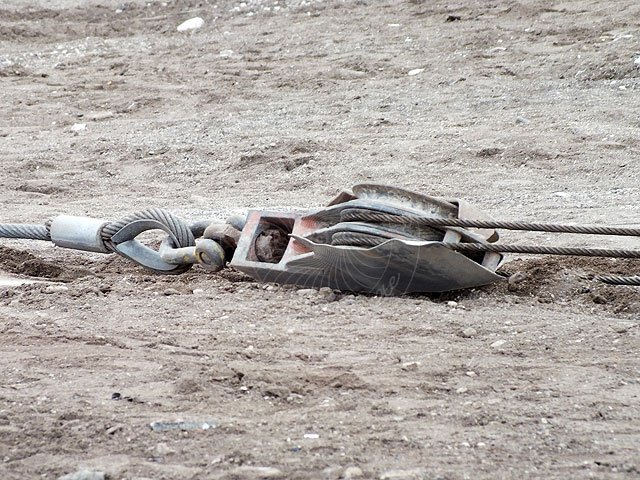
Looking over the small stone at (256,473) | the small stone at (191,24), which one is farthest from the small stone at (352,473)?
the small stone at (191,24)

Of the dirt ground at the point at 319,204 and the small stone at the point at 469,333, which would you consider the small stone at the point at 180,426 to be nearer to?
the dirt ground at the point at 319,204

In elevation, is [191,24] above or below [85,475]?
above

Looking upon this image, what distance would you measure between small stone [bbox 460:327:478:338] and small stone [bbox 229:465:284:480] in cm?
116

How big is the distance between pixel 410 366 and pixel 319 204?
2.62 metres

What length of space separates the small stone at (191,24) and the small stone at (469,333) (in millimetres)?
8312

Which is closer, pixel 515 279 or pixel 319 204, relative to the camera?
pixel 515 279

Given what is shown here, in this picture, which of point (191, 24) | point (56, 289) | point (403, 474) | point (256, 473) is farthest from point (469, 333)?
point (191, 24)

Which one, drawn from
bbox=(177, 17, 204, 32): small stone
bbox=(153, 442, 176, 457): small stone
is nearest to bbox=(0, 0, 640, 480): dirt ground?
bbox=(153, 442, 176, 457): small stone

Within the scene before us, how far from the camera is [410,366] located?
11.1ft

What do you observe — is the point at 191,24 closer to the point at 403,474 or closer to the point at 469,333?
the point at 469,333

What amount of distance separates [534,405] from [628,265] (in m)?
1.49

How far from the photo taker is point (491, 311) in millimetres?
3912

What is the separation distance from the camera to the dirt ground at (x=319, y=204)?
9.51 ft

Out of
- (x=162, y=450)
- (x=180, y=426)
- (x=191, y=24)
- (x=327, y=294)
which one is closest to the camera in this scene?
(x=162, y=450)
